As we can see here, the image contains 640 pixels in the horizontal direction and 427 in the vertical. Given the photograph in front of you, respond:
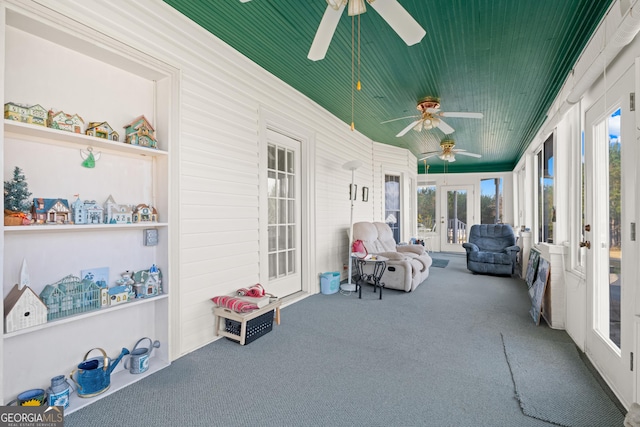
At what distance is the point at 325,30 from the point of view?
1.96 m

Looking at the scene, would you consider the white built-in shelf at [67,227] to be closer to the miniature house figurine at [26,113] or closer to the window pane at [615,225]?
the miniature house figurine at [26,113]

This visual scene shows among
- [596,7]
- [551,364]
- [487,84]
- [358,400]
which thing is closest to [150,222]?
[358,400]

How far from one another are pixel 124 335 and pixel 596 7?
13.8 feet

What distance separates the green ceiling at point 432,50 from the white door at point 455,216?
483 cm

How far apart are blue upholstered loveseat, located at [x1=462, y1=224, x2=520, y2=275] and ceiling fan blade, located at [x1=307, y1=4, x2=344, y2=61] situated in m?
5.18

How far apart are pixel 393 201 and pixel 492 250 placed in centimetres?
229

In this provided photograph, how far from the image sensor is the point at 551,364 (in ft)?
7.77

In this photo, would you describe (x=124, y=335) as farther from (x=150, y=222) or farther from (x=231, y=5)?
(x=231, y=5)

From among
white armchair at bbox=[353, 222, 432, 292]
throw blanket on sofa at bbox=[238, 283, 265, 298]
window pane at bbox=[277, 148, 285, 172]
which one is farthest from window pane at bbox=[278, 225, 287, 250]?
white armchair at bbox=[353, 222, 432, 292]

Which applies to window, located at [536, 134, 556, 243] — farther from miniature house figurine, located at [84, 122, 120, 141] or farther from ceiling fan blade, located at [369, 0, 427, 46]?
miniature house figurine, located at [84, 122, 120, 141]

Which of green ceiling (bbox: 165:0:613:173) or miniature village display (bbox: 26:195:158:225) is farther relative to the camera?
green ceiling (bbox: 165:0:613:173)

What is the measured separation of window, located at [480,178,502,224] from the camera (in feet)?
30.4

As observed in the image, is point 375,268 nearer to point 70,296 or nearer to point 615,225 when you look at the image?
point 615,225

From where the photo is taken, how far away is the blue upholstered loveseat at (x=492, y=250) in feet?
18.5
